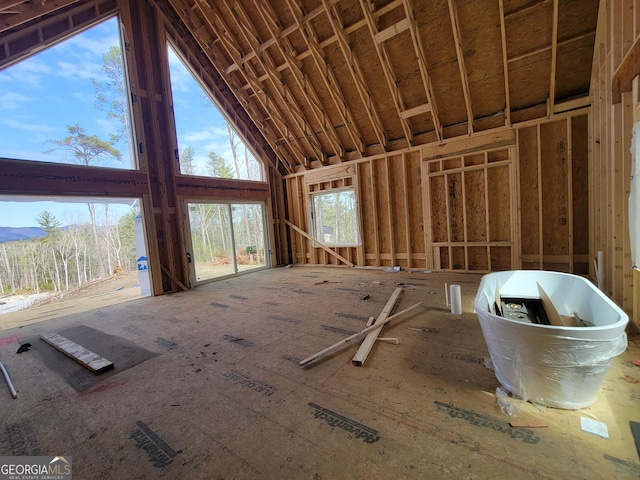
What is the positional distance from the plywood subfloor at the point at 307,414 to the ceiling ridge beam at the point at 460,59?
14.9 ft

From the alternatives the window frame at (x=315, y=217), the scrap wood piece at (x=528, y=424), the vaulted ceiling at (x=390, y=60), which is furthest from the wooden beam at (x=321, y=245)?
the scrap wood piece at (x=528, y=424)

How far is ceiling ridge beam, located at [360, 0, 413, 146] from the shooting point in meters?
4.64

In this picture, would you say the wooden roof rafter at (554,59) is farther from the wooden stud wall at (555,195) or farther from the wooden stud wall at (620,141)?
the wooden stud wall at (620,141)

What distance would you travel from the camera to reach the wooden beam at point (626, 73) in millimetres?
2408

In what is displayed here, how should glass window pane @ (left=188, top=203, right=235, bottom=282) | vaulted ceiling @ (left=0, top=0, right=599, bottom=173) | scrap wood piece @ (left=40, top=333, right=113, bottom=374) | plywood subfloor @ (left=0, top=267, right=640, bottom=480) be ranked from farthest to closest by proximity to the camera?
glass window pane @ (left=188, top=203, right=235, bottom=282), vaulted ceiling @ (left=0, top=0, right=599, bottom=173), scrap wood piece @ (left=40, top=333, right=113, bottom=374), plywood subfloor @ (left=0, top=267, right=640, bottom=480)

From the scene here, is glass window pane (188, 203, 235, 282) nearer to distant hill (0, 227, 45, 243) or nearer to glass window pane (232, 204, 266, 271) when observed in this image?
glass window pane (232, 204, 266, 271)

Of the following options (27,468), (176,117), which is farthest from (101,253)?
(27,468)

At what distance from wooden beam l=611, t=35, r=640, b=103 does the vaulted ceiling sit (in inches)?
79.5

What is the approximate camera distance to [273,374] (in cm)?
232

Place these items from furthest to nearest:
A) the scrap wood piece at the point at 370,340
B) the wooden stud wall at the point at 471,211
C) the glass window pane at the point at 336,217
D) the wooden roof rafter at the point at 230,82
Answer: the glass window pane at the point at 336,217, the wooden roof rafter at the point at 230,82, the wooden stud wall at the point at 471,211, the scrap wood piece at the point at 370,340

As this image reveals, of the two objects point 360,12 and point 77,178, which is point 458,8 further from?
point 77,178

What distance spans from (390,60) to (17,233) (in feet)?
28.4

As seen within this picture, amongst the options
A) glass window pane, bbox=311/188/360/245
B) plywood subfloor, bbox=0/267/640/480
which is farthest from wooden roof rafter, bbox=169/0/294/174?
plywood subfloor, bbox=0/267/640/480

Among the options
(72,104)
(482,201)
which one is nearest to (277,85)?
(72,104)
